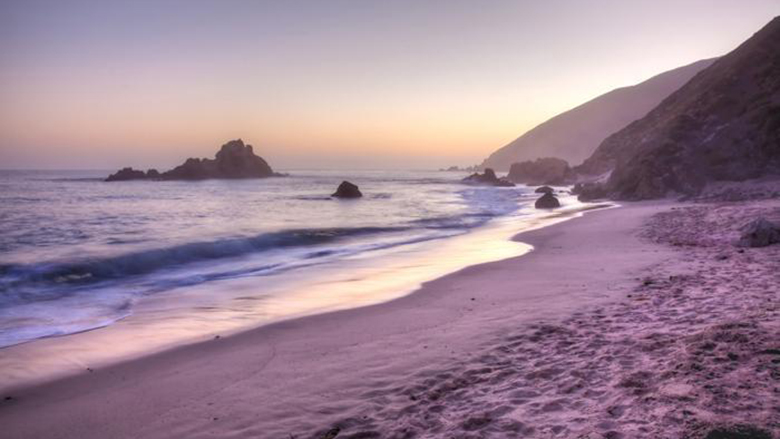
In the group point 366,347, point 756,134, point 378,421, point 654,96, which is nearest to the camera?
point 378,421

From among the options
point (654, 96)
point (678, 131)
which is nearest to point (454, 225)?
point (678, 131)

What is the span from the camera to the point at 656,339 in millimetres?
4562

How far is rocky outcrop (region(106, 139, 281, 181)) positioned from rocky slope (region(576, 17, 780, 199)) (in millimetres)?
80605

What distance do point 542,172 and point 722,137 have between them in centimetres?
5645

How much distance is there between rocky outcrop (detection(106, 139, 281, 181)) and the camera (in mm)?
89375

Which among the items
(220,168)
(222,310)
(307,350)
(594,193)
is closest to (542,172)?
(594,193)

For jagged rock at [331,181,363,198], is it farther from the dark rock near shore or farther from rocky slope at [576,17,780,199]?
the dark rock near shore

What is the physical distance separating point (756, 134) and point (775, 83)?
475cm

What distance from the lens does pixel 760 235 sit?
9.30m

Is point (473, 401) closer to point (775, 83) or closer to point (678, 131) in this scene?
point (678, 131)

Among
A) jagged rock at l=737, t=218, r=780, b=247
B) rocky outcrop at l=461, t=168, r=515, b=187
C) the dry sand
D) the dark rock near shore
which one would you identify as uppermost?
the dark rock near shore

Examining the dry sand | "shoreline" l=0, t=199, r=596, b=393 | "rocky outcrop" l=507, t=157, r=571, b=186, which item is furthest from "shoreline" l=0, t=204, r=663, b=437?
"rocky outcrop" l=507, t=157, r=571, b=186

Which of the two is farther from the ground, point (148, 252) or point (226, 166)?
point (226, 166)

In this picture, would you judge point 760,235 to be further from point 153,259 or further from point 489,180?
point 489,180
